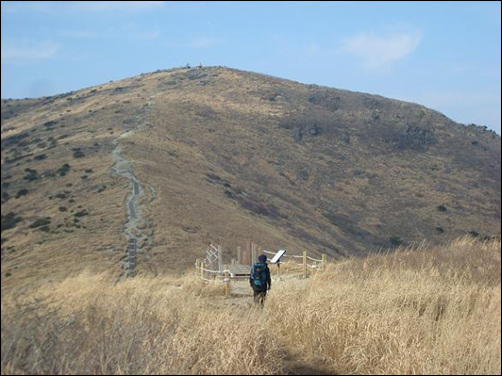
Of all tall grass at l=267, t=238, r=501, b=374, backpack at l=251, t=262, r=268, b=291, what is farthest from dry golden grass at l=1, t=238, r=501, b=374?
backpack at l=251, t=262, r=268, b=291

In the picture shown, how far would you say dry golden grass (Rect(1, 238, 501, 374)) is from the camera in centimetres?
515

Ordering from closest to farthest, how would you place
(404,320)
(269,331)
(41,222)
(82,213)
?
(269,331) → (404,320) → (41,222) → (82,213)

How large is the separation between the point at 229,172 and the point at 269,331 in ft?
201

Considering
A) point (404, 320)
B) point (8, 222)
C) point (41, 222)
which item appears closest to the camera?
point (404, 320)

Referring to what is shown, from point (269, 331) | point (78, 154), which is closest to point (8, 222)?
point (269, 331)

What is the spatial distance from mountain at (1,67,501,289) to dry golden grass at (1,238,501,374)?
85 cm

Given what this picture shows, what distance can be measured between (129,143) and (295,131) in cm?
3483

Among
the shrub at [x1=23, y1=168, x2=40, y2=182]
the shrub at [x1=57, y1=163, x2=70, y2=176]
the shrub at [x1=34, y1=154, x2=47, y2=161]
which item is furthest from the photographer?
the shrub at [x1=57, y1=163, x2=70, y2=176]

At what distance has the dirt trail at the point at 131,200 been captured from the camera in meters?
35.6

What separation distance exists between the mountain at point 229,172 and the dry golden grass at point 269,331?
0.85 m

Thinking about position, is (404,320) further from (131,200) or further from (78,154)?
(78,154)

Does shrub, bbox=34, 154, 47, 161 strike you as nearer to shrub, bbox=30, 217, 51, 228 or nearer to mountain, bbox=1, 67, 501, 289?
mountain, bbox=1, 67, 501, 289

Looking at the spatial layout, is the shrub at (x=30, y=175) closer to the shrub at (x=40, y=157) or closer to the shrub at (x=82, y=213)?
the shrub at (x=82, y=213)

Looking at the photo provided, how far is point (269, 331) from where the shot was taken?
7.73 m
